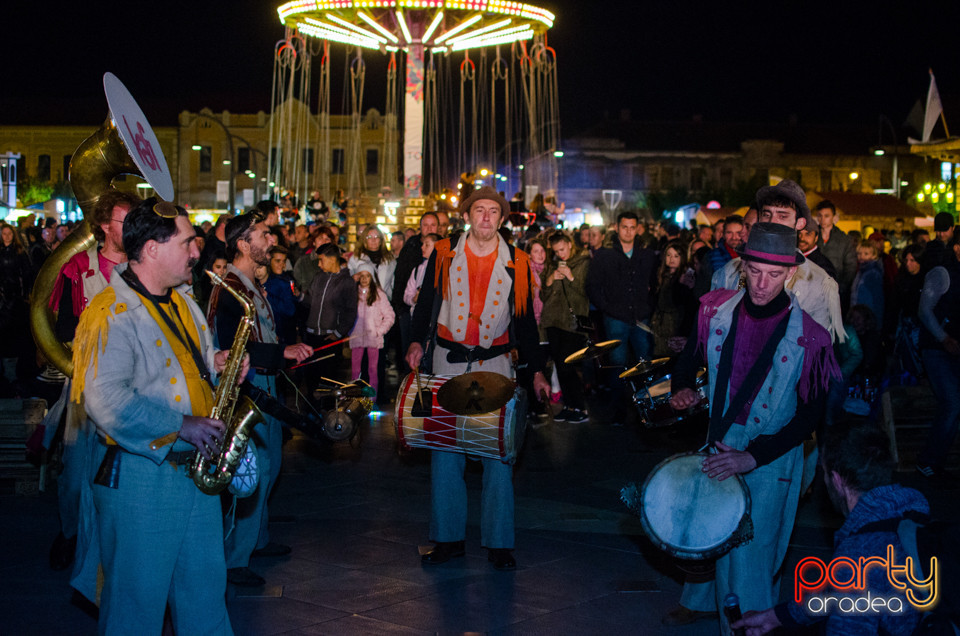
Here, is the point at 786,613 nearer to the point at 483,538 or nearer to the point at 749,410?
the point at 749,410

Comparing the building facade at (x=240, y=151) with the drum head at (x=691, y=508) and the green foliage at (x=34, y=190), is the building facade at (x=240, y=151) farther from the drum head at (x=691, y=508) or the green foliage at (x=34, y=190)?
the drum head at (x=691, y=508)

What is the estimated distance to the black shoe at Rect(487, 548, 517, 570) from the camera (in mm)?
6031

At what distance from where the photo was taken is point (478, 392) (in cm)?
567

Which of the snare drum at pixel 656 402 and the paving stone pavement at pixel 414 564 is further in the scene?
the snare drum at pixel 656 402

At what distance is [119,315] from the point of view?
3650mm

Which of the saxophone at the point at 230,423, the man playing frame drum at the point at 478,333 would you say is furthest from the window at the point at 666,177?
the saxophone at the point at 230,423

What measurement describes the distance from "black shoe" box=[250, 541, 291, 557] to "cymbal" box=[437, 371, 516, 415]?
4.81ft

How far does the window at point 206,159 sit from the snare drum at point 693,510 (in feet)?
246

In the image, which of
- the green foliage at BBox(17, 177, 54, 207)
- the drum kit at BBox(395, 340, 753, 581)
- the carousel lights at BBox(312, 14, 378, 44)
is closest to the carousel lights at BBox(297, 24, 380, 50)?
the carousel lights at BBox(312, 14, 378, 44)

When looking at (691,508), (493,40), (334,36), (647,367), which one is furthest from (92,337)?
(493,40)

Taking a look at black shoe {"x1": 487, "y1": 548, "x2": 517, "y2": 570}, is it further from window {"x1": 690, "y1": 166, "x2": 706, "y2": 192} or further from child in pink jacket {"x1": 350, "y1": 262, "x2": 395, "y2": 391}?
window {"x1": 690, "y1": 166, "x2": 706, "y2": 192}

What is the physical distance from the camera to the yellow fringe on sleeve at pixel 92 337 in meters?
3.61

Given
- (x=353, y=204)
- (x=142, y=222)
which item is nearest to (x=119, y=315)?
(x=142, y=222)

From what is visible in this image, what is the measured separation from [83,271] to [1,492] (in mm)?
3108
